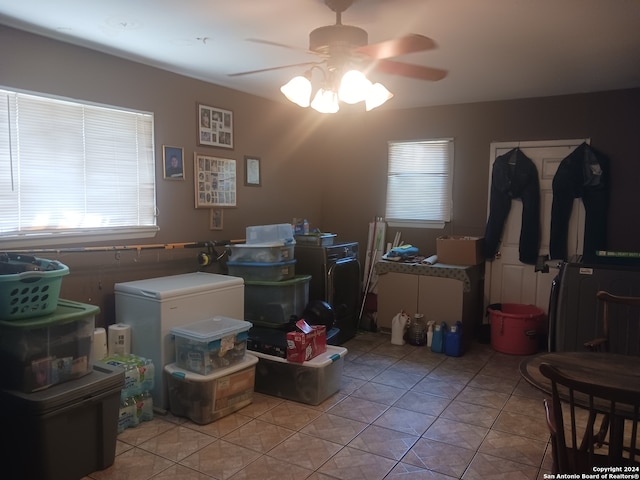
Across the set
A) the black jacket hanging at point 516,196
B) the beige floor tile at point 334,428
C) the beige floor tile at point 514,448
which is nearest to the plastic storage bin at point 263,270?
the beige floor tile at point 334,428

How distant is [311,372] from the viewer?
10.5 feet

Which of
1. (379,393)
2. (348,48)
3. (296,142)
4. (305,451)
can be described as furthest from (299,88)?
(296,142)

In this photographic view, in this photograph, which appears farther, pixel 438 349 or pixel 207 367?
pixel 438 349

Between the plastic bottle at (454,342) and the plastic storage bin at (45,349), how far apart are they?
297 centimetres

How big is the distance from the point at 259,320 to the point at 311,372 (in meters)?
0.83

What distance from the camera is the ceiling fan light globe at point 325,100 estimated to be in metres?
2.58

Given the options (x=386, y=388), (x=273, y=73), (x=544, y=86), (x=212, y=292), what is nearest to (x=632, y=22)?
(x=544, y=86)

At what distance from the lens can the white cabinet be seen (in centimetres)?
446

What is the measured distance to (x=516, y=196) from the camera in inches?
185

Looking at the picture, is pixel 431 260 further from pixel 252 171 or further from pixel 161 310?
pixel 161 310

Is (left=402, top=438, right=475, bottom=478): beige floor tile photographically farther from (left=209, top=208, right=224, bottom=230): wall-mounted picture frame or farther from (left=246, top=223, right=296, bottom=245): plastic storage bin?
(left=209, top=208, right=224, bottom=230): wall-mounted picture frame

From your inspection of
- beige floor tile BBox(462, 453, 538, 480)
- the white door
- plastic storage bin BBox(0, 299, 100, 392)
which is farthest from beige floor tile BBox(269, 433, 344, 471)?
the white door

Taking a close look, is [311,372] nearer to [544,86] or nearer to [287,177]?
[287,177]

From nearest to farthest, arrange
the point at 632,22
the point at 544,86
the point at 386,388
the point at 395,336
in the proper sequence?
the point at 632,22 → the point at 386,388 → the point at 544,86 → the point at 395,336
